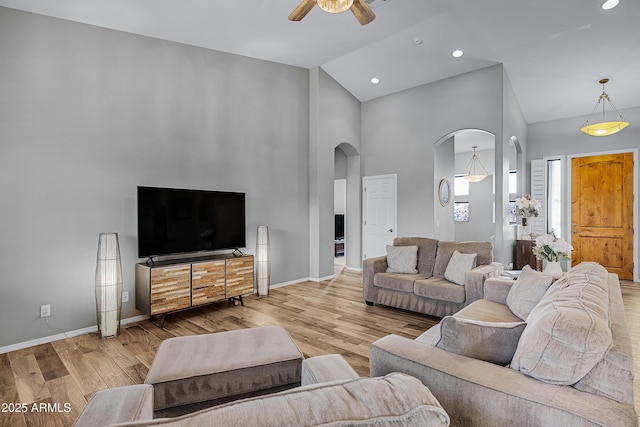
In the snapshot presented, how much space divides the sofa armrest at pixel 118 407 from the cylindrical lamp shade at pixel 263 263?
11.5ft

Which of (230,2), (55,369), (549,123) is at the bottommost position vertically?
(55,369)

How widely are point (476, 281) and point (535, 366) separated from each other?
2413 millimetres

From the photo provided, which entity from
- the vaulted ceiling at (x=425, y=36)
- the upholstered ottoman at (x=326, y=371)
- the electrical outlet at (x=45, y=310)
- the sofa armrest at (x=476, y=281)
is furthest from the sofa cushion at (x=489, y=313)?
the electrical outlet at (x=45, y=310)

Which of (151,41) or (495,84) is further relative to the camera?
(495,84)

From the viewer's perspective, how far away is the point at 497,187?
507cm

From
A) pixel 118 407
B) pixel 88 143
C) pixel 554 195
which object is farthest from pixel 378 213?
pixel 118 407

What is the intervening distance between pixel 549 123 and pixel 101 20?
7721mm

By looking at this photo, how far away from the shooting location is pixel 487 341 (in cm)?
140

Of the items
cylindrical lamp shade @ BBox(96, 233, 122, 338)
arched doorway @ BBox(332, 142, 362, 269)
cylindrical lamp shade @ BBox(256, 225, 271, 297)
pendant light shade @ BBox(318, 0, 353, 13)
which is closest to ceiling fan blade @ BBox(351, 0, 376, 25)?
pendant light shade @ BBox(318, 0, 353, 13)

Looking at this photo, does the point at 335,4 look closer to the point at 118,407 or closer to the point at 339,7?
the point at 339,7

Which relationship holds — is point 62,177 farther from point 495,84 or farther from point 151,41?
point 495,84

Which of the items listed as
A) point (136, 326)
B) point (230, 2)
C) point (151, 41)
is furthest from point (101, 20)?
point (136, 326)

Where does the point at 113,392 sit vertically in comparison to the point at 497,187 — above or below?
below

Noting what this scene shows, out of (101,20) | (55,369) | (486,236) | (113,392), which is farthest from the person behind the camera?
(486,236)
